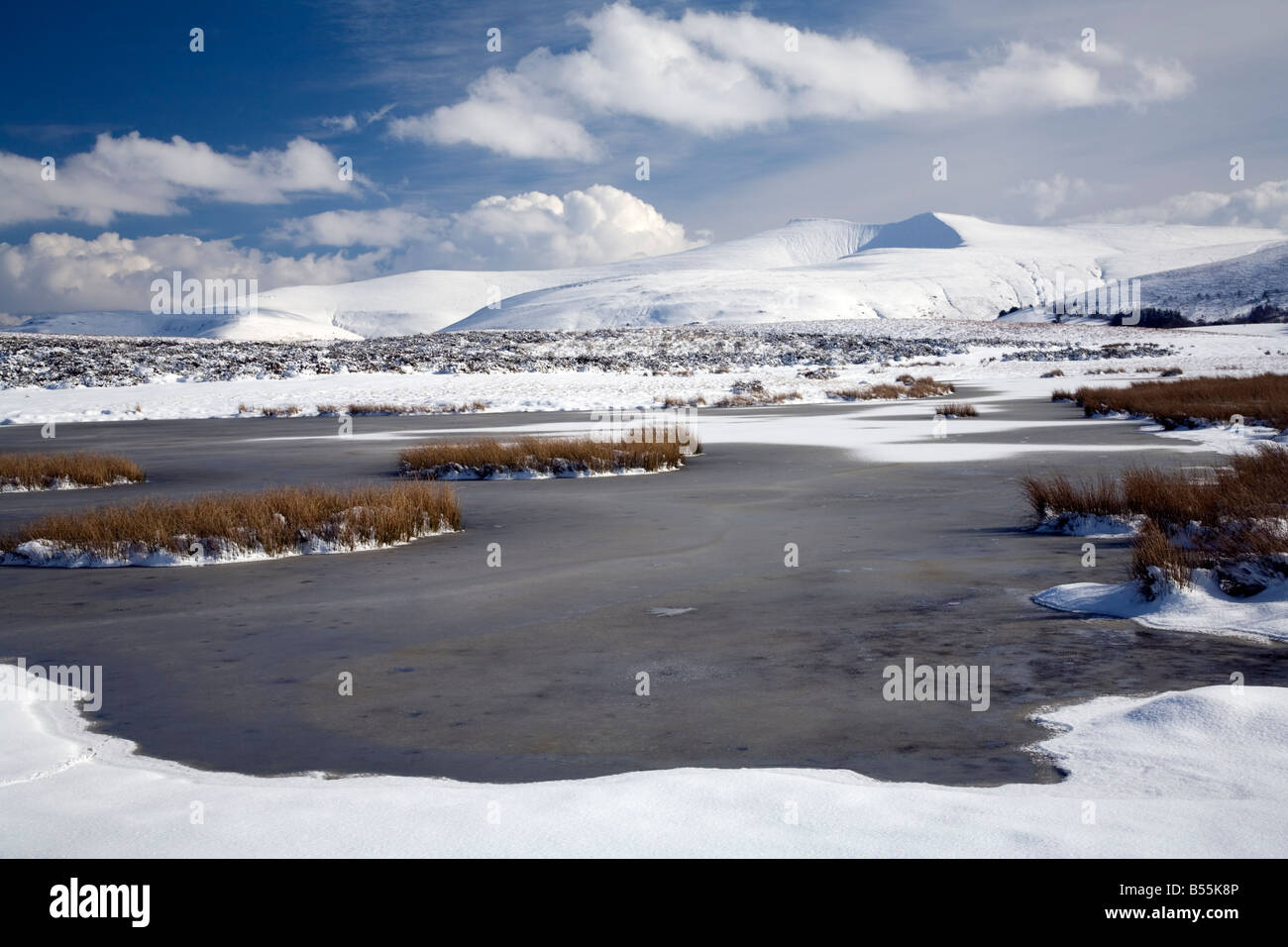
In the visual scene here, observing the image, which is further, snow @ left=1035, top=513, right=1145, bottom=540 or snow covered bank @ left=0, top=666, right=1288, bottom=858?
snow @ left=1035, top=513, right=1145, bottom=540

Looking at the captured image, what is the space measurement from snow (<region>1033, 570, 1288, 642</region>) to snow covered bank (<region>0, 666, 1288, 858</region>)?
2.34m

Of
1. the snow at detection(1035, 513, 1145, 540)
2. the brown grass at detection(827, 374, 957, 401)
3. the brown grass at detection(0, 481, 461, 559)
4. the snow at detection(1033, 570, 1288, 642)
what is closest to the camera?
the snow at detection(1033, 570, 1288, 642)

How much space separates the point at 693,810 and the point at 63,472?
56.3 ft

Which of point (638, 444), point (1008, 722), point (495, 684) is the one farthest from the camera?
point (638, 444)

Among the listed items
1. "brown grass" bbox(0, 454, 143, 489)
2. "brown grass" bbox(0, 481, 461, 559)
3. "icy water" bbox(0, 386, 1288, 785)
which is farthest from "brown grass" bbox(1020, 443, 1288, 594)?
"brown grass" bbox(0, 454, 143, 489)

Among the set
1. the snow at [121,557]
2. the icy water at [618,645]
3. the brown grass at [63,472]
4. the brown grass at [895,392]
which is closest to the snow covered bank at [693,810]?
the icy water at [618,645]

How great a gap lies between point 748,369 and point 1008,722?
61.4 meters

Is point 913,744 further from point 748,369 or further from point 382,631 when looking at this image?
point 748,369

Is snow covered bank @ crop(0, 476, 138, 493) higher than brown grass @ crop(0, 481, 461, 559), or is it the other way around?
snow covered bank @ crop(0, 476, 138, 493)

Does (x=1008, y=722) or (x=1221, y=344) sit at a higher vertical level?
(x=1221, y=344)

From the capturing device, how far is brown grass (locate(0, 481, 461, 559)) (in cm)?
1172

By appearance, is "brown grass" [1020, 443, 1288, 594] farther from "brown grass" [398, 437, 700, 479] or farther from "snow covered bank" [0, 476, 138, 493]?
"snow covered bank" [0, 476, 138, 493]
